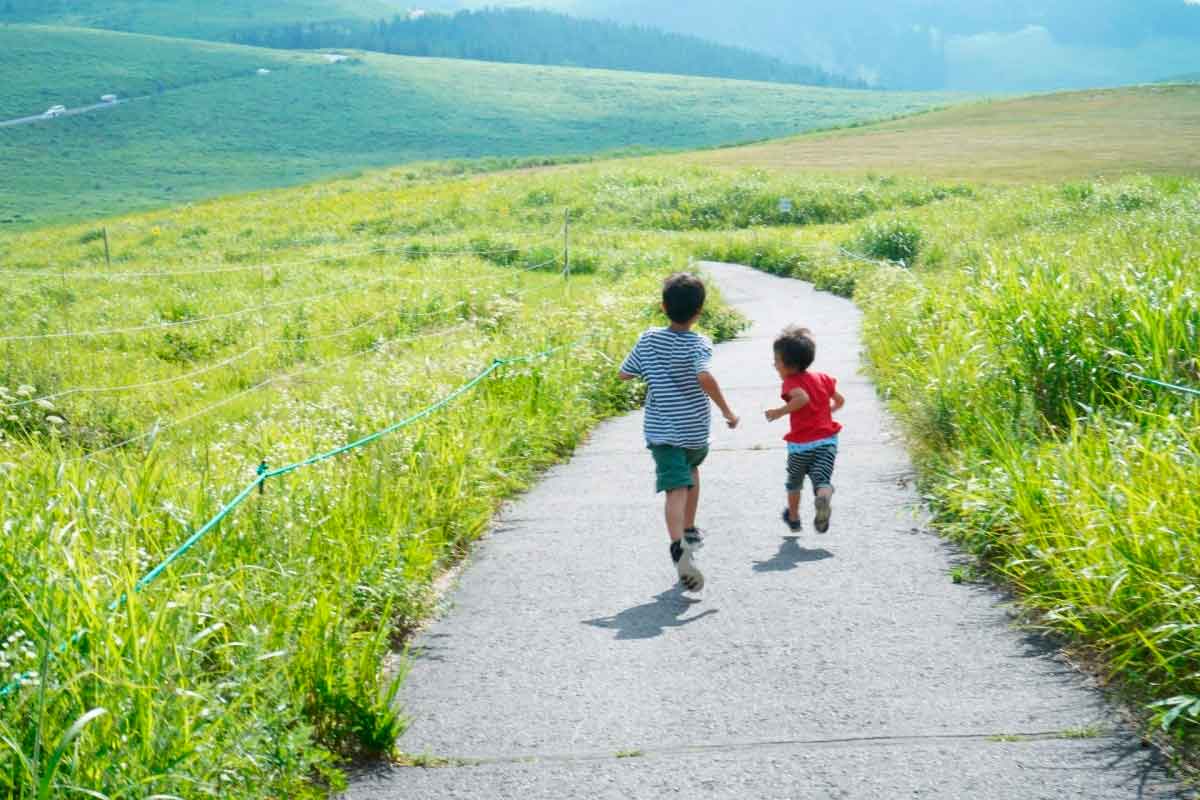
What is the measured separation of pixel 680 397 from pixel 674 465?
36cm

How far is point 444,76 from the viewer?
518ft

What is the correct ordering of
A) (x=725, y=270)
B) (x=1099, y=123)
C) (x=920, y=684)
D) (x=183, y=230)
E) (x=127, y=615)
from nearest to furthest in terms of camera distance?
(x=127, y=615), (x=920, y=684), (x=725, y=270), (x=183, y=230), (x=1099, y=123)

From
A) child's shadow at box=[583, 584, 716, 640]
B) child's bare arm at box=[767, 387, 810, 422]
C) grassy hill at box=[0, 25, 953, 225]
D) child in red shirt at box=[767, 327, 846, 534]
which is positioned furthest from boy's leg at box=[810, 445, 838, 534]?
grassy hill at box=[0, 25, 953, 225]

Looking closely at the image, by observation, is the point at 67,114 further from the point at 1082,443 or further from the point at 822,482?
the point at 1082,443

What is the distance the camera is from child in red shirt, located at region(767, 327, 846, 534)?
7.05 m

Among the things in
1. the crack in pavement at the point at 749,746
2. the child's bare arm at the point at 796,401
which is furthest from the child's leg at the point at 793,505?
the crack in pavement at the point at 749,746

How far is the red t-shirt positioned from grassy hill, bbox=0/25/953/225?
8066 cm

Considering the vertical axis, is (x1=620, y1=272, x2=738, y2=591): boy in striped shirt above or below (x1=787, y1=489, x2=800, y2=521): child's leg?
above

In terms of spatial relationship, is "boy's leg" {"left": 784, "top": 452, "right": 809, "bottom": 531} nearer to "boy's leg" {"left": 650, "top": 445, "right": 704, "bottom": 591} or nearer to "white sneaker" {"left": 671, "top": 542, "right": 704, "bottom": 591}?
"boy's leg" {"left": 650, "top": 445, "right": 704, "bottom": 591}

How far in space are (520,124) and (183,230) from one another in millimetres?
93182

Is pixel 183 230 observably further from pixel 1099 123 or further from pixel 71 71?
pixel 71 71

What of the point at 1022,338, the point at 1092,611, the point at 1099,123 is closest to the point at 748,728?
the point at 1092,611

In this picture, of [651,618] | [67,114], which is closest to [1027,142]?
[651,618]

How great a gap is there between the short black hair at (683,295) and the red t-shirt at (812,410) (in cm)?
107
